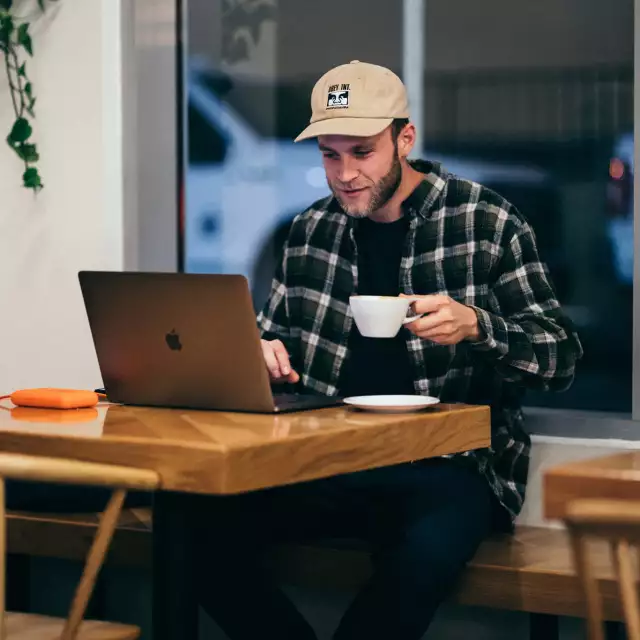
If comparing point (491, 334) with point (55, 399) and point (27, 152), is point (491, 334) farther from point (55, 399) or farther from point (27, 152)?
point (27, 152)

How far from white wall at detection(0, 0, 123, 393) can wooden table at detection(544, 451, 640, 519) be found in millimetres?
1917

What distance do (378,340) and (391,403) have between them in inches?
22.4

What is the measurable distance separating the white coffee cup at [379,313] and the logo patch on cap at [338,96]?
617mm

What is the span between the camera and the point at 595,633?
130 centimetres

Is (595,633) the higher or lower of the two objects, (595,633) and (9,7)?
the lower

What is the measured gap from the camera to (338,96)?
2.31 m

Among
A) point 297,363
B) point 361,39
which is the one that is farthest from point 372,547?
point 361,39

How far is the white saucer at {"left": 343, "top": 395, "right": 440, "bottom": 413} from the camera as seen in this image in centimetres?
183

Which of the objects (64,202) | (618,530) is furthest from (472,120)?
(618,530)

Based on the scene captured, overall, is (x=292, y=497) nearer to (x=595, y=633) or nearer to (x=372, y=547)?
(x=372, y=547)

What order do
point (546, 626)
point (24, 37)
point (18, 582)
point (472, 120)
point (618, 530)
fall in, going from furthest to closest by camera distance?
1. point (472, 120)
2. point (24, 37)
3. point (18, 582)
4. point (546, 626)
5. point (618, 530)

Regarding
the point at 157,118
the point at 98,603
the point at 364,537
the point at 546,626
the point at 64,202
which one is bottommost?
the point at 98,603

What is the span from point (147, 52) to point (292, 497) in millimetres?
1401

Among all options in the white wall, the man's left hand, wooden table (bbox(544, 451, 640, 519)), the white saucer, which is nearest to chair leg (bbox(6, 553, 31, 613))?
the white wall
